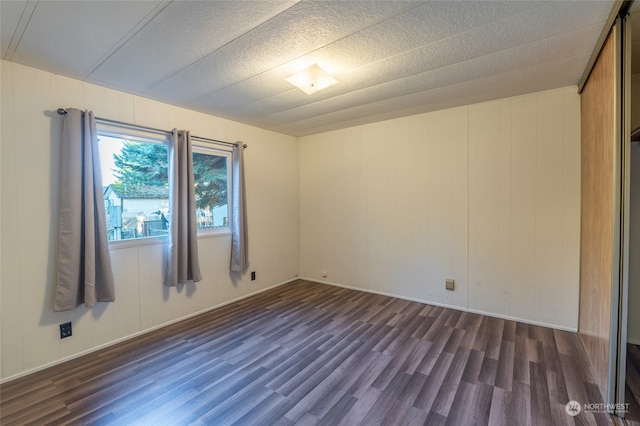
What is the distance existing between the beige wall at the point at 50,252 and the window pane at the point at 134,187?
0.70 feet

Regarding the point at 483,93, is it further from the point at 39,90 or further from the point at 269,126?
the point at 39,90

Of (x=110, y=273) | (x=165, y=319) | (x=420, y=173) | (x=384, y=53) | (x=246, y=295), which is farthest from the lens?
(x=246, y=295)

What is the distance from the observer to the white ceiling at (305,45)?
164 cm

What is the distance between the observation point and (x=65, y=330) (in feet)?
7.89

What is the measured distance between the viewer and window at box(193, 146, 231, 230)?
11.5ft

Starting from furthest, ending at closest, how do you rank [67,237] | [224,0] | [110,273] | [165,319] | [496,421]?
[165,319] → [110,273] → [67,237] → [496,421] → [224,0]

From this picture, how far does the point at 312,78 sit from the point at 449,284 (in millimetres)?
2809

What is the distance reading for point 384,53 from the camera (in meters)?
2.15

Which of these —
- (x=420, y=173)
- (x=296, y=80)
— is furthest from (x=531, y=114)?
(x=296, y=80)

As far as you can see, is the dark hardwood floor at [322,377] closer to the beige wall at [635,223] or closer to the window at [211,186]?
the beige wall at [635,223]

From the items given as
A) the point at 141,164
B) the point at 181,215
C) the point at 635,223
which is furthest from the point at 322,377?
the point at 635,223

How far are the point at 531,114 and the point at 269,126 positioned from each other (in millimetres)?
3178

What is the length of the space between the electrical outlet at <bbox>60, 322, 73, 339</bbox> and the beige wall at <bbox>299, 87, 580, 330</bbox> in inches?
124

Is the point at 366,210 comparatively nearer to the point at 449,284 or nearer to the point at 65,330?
the point at 449,284
